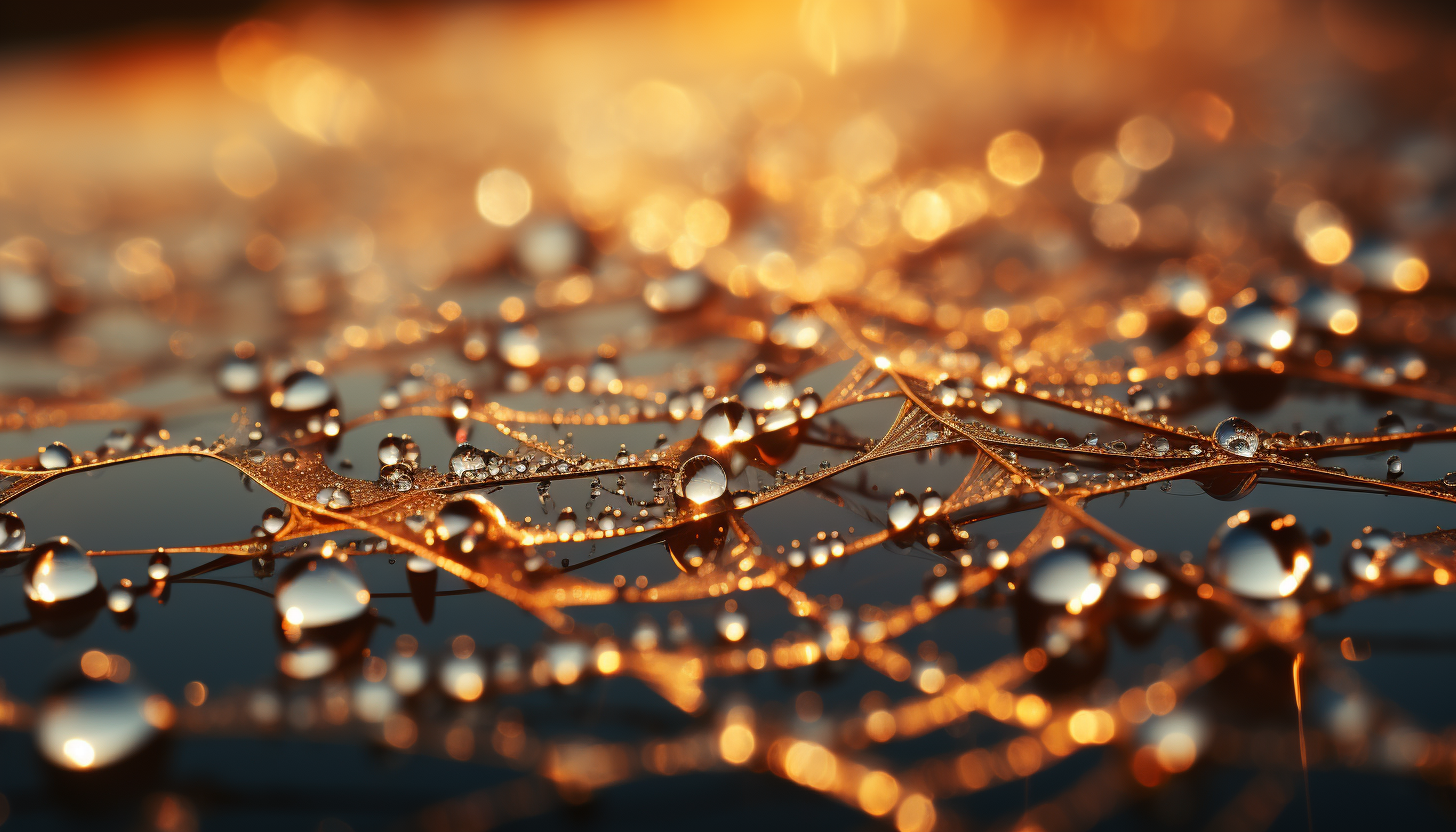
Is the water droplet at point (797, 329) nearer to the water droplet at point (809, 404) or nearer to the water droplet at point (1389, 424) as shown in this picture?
the water droplet at point (809, 404)

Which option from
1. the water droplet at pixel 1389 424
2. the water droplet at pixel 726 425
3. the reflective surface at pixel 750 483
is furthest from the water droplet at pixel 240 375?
the water droplet at pixel 1389 424

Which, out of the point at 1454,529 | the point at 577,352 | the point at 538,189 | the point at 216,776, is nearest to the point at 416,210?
the point at 538,189

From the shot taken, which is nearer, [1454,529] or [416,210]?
[1454,529]

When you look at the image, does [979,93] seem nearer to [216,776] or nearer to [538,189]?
[538,189]

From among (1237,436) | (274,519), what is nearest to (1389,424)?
(1237,436)

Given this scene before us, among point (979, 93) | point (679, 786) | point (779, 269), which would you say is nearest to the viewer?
point (679, 786)

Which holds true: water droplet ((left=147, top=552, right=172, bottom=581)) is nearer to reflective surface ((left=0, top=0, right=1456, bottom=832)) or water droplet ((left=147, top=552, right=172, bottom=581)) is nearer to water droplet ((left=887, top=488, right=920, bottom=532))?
reflective surface ((left=0, top=0, right=1456, bottom=832))
